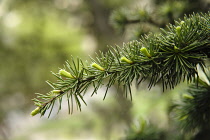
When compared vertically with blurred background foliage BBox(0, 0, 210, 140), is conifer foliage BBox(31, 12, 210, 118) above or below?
below

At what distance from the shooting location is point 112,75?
0.29 metres

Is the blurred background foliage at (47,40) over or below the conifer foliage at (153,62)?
over

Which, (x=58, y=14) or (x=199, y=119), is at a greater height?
(x=58, y=14)

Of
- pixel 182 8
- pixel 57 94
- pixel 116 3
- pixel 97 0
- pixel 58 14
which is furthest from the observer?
pixel 58 14

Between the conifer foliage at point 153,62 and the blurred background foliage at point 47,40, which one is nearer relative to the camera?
Result: the conifer foliage at point 153,62

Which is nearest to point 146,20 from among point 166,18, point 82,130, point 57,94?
point 166,18

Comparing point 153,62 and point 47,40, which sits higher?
point 47,40

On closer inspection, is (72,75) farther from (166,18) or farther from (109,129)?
(109,129)

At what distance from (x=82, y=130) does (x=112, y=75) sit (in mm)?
2939

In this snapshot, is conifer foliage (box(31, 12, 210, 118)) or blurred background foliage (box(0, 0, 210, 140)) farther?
blurred background foliage (box(0, 0, 210, 140))

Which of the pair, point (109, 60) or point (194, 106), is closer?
point (109, 60)

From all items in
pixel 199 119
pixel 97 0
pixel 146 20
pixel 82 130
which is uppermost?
pixel 97 0

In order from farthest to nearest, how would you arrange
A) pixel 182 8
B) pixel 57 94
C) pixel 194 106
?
pixel 182 8 → pixel 194 106 → pixel 57 94

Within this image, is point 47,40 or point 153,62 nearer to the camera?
point 153,62
